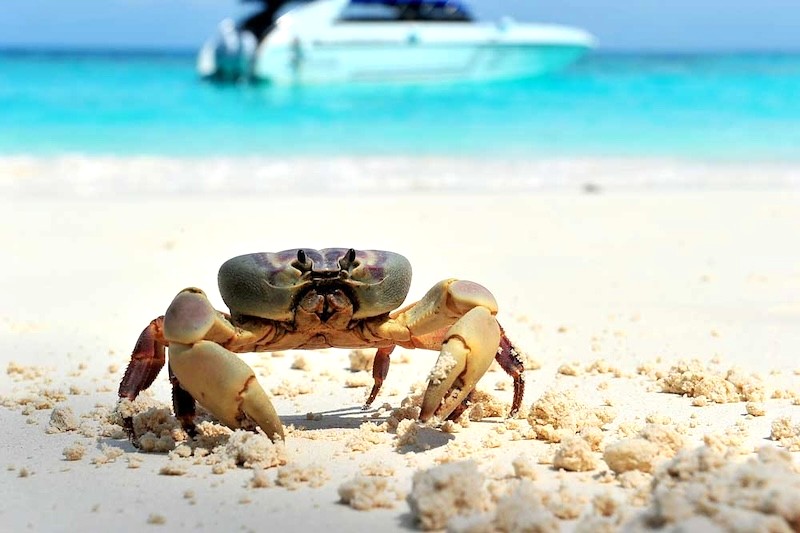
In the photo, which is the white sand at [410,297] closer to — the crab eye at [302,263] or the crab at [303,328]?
the crab at [303,328]

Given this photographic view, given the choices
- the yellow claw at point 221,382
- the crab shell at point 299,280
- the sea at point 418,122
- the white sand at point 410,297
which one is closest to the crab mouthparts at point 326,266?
the crab shell at point 299,280

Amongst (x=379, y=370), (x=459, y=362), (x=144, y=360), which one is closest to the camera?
(x=459, y=362)

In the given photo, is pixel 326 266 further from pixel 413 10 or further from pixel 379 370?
pixel 413 10

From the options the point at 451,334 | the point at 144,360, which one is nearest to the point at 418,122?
the point at 144,360

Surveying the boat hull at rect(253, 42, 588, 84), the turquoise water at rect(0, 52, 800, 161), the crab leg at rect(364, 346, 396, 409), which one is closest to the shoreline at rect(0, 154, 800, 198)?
the turquoise water at rect(0, 52, 800, 161)

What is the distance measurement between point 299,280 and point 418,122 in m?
18.6

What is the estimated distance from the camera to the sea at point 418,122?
16.6 metres

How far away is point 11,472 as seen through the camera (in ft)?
10.2

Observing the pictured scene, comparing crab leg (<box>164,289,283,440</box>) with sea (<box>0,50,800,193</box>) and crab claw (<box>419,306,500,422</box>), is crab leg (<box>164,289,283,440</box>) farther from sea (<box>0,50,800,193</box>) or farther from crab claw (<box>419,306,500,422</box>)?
sea (<box>0,50,800,193</box>)

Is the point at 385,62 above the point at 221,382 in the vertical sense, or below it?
below

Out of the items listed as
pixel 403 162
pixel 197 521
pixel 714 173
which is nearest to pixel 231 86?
pixel 403 162

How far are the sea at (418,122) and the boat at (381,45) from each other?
0.51 m

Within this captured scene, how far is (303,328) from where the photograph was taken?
134 inches

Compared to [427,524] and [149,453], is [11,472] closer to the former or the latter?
[149,453]
